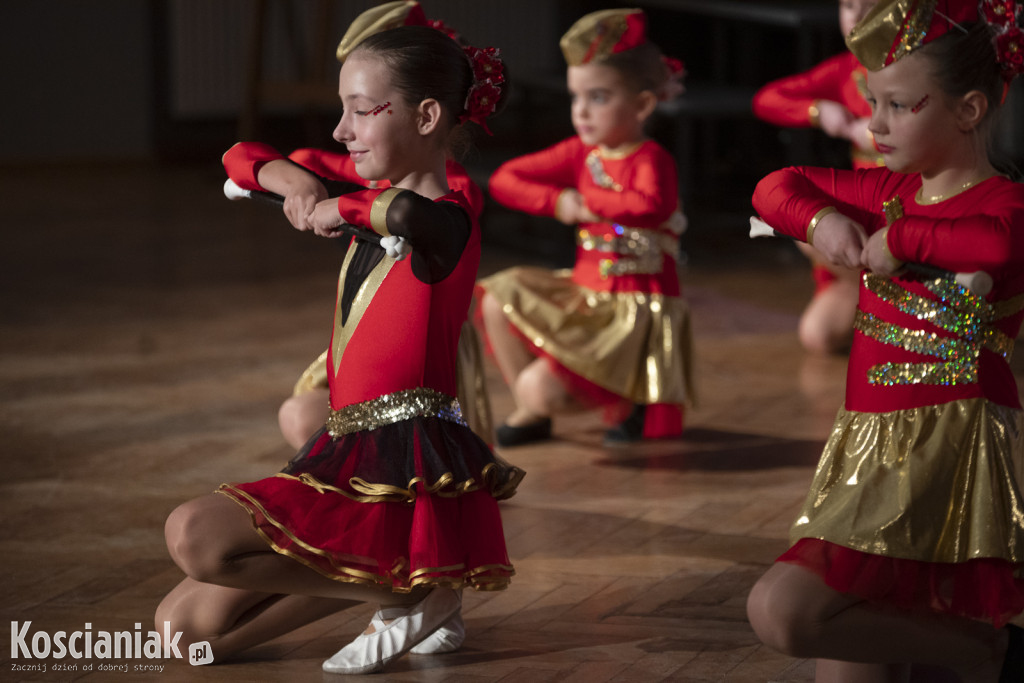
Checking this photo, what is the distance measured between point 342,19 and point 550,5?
1534 millimetres

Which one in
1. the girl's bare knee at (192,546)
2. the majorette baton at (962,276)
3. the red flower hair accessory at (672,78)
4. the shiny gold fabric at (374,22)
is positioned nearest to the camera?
the majorette baton at (962,276)

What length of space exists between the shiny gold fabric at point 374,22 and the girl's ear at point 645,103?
34.4 inches

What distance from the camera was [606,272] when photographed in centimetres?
336

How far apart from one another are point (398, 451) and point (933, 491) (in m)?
0.74

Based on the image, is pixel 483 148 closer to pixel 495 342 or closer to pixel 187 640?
pixel 495 342

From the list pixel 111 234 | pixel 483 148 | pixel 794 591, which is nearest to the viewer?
pixel 794 591

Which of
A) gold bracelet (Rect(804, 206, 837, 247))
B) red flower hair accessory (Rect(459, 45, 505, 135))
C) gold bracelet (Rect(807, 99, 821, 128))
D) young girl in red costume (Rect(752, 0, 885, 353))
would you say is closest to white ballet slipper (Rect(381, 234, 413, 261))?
red flower hair accessory (Rect(459, 45, 505, 135))

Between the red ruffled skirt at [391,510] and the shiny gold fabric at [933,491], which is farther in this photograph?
the red ruffled skirt at [391,510]

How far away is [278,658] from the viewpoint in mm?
2141

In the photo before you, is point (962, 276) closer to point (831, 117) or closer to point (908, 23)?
point (908, 23)

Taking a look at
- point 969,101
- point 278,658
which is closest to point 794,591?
point 969,101

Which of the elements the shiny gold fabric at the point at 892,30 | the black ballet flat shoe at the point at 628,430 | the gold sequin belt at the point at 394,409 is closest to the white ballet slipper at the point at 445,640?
the gold sequin belt at the point at 394,409

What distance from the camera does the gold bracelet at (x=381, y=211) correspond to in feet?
6.13

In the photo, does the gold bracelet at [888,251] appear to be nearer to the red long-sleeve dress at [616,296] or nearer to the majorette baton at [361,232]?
the majorette baton at [361,232]
